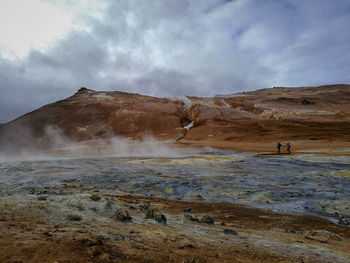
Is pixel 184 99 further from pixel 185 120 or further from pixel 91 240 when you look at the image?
pixel 91 240

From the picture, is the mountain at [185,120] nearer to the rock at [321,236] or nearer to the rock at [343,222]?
the rock at [343,222]

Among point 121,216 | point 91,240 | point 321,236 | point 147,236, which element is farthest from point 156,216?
point 321,236

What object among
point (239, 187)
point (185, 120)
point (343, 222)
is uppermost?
point (185, 120)

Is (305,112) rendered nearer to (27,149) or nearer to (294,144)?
(294,144)

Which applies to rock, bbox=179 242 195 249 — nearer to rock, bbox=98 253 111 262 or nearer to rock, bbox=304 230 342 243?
rock, bbox=98 253 111 262

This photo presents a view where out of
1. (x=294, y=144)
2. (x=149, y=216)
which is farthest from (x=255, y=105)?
(x=149, y=216)

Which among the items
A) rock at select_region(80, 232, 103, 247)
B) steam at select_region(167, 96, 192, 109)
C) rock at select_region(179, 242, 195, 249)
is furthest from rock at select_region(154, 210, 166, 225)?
steam at select_region(167, 96, 192, 109)

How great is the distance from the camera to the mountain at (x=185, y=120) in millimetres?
41656

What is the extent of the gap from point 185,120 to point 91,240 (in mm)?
52400

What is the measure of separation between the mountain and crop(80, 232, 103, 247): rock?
34326 mm

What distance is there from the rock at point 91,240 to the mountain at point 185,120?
113ft

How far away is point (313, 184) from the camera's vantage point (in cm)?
1109

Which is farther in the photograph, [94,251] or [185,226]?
[185,226]

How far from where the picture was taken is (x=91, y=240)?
11.5 ft
